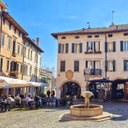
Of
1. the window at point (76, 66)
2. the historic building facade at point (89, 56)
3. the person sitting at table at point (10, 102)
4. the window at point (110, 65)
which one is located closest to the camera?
the person sitting at table at point (10, 102)

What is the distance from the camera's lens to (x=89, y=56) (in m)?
35.8

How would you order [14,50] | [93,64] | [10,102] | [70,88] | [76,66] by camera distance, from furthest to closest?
[70,88]
[76,66]
[93,64]
[14,50]
[10,102]

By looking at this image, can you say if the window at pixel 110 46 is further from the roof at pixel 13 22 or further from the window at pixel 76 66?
the roof at pixel 13 22

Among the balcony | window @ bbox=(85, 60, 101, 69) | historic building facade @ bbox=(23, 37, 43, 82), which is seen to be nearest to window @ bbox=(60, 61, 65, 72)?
window @ bbox=(85, 60, 101, 69)

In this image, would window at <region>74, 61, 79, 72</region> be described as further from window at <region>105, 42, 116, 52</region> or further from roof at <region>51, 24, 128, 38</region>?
window at <region>105, 42, 116, 52</region>

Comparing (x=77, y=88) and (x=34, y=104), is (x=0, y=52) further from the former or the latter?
(x=77, y=88)

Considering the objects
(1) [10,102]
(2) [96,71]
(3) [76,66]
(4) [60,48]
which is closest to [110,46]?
(2) [96,71]

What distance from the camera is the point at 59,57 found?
3675cm

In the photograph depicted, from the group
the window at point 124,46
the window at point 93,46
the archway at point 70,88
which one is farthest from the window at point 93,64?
the window at point 124,46

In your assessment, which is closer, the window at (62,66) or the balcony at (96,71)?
the balcony at (96,71)

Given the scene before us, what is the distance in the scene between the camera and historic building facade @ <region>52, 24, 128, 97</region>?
34.6m

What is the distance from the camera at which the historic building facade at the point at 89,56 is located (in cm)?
3456

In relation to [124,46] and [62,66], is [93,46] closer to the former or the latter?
[124,46]

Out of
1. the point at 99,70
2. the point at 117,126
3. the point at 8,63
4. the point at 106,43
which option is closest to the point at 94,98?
the point at 99,70
